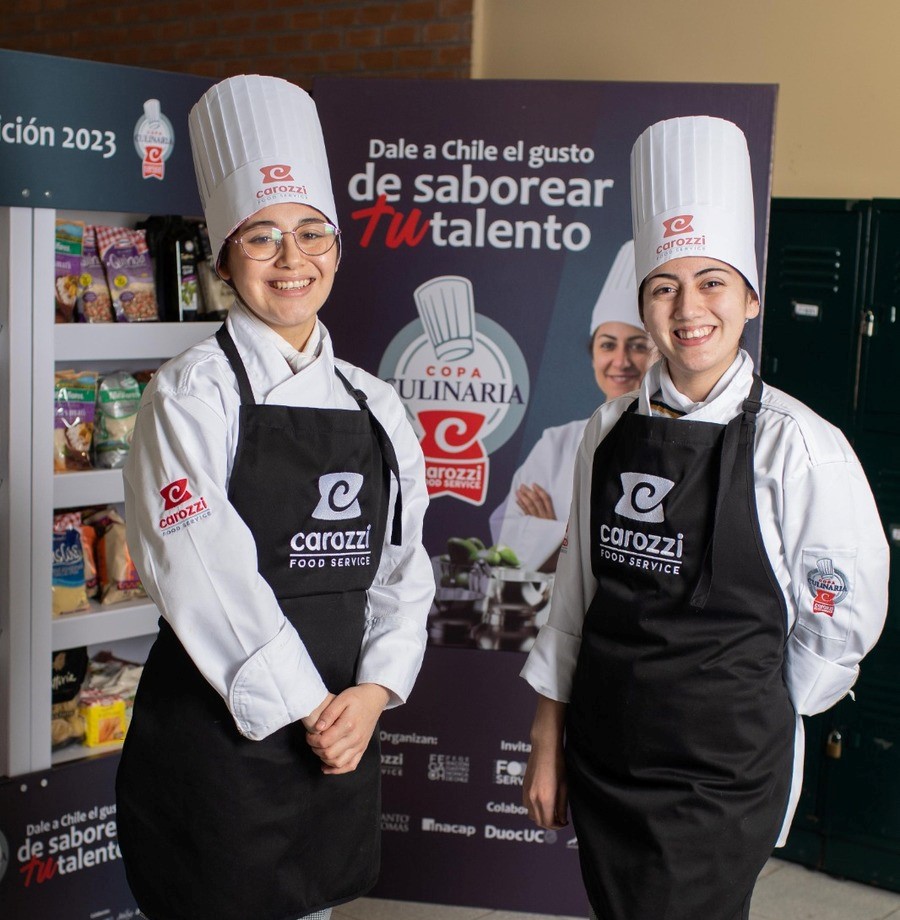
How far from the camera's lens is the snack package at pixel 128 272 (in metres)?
2.54

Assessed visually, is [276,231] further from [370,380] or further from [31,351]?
[31,351]

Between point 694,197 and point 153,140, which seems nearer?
point 694,197

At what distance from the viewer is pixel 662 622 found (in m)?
1.55

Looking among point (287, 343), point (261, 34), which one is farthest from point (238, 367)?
point (261, 34)

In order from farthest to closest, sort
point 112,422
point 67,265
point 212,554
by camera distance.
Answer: point 112,422
point 67,265
point 212,554

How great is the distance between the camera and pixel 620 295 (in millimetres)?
2566

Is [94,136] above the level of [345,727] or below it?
above

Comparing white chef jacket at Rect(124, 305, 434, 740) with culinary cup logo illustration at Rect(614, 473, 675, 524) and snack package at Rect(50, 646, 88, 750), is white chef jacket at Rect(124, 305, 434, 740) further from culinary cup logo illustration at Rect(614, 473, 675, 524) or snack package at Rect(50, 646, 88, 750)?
snack package at Rect(50, 646, 88, 750)

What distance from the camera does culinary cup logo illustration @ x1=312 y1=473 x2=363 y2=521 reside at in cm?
161

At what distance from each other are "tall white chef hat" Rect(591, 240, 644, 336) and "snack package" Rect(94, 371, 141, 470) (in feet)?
3.28

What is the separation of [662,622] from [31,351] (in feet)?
4.55

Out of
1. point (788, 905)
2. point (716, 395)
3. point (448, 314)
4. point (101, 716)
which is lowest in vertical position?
point (788, 905)

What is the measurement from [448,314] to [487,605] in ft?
2.12

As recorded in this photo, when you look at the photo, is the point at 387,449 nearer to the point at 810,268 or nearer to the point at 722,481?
the point at 722,481
